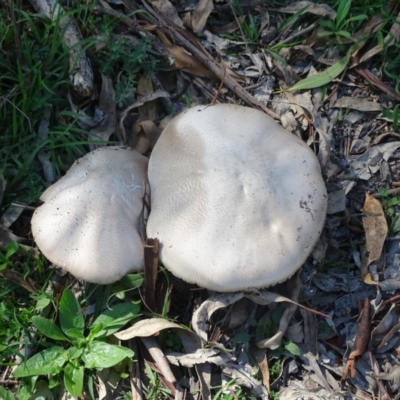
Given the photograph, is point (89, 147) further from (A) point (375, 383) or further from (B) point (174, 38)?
(A) point (375, 383)

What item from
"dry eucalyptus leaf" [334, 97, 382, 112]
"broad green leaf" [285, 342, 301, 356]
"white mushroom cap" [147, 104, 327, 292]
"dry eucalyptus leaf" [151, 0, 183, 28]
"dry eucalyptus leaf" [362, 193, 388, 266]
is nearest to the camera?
"white mushroom cap" [147, 104, 327, 292]

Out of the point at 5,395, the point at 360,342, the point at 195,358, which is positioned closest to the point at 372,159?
the point at 360,342

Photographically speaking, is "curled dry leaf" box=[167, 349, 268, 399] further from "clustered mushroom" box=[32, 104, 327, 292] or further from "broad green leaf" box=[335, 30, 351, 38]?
"broad green leaf" box=[335, 30, 351, 38]

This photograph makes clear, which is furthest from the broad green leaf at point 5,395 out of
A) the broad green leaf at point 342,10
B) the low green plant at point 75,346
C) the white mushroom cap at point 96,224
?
the broad green leaf at point 342,10

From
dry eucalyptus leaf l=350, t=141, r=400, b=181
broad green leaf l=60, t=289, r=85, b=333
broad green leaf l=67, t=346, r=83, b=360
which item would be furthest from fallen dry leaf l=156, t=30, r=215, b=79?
broad green leaf l=67, t=346, r=83, b=360

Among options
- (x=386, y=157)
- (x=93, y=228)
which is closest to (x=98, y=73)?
(x=93, y=228)

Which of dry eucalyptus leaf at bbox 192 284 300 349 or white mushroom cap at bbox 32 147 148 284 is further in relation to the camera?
dry eucalyptus leaf at bbox 192 284 300 349

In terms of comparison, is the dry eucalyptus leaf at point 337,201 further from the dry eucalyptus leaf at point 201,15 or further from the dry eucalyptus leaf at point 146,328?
the dry eucalyptus leaf at point 201,15
